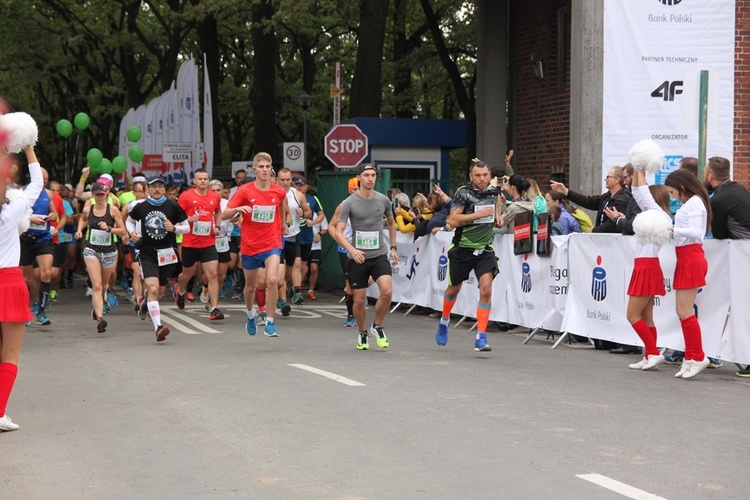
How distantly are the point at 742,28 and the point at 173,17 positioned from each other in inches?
648

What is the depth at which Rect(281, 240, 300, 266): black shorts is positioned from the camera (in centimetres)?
2040

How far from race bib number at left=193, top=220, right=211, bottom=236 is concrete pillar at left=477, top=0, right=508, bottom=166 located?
10260 mm

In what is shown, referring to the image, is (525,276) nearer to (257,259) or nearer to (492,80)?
(257,259)

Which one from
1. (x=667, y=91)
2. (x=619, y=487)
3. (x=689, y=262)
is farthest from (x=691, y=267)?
(x=667, y=91)

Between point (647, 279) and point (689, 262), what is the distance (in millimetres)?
475

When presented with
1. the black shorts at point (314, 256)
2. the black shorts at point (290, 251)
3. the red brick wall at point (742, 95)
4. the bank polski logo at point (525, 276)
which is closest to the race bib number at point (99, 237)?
the black shorts at point (290, 251)

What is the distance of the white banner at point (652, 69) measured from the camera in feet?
65.1

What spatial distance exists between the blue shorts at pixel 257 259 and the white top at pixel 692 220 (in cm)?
561

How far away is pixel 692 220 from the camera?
37.8 feet

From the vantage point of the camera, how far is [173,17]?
3231 centimetres

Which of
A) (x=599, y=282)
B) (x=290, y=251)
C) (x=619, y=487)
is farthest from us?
(x=290, y=251)

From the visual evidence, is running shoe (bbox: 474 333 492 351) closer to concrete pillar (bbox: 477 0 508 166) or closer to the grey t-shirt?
the grey t-shirt

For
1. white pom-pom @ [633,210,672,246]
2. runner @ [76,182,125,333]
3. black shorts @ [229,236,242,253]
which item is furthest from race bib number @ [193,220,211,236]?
white pom-pom @ [633,210,672,246]

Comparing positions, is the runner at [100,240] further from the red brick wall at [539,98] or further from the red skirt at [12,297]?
the red brick wall at [539,98]
